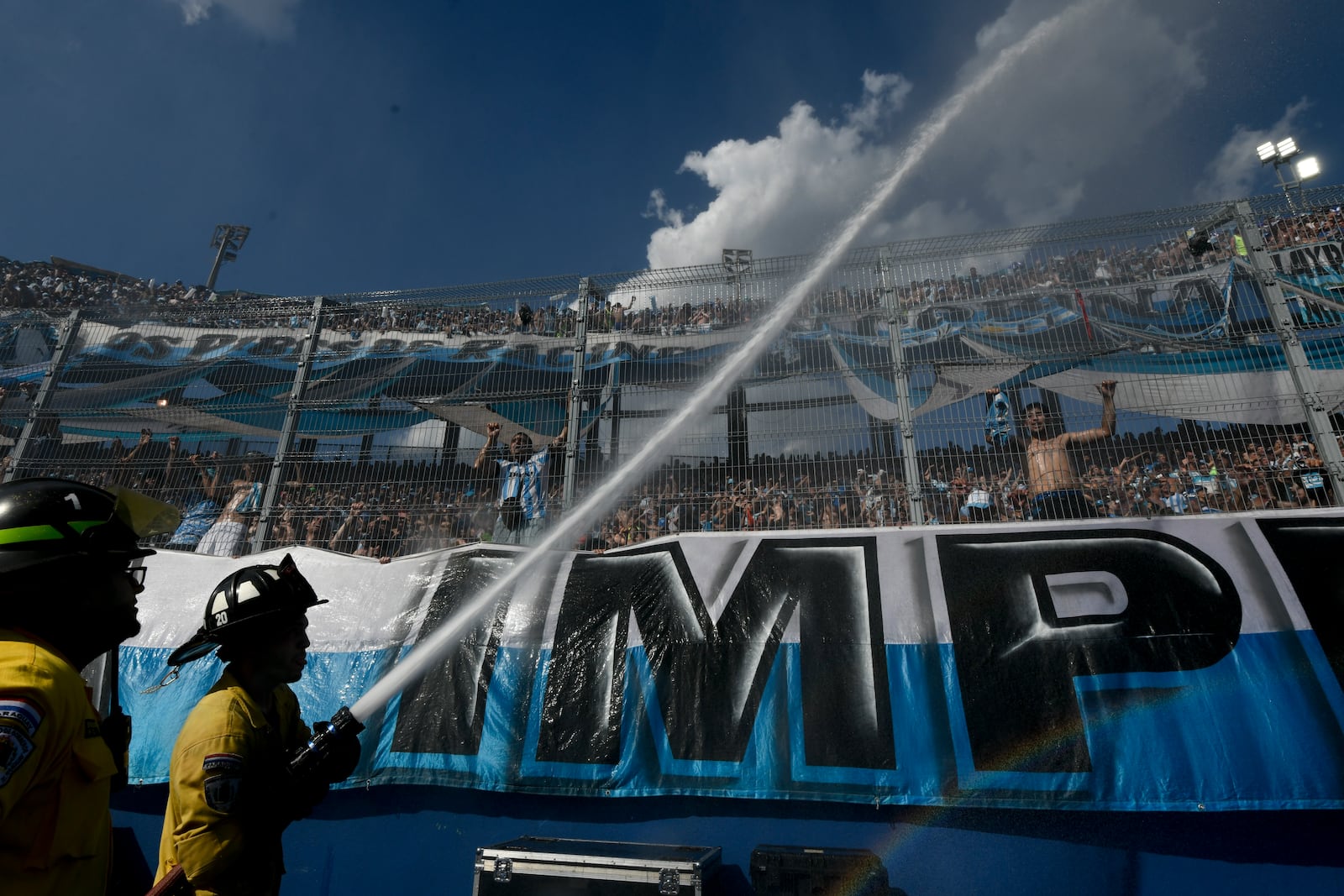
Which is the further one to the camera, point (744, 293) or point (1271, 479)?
point (744, 293)

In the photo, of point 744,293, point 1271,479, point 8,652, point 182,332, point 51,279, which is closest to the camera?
point 8,652

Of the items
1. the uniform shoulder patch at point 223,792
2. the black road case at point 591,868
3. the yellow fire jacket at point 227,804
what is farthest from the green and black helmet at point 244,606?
the black road case at point 591,868

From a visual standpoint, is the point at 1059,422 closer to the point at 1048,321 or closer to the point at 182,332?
the point at 1048,321

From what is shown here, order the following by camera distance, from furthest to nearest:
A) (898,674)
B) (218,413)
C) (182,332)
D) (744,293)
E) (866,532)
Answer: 1. (182,332)
2. (218,413)
3. (744,293)
4. (866,532)
5. (898,674)

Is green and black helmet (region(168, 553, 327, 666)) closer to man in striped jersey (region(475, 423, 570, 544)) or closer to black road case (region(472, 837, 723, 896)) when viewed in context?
black road case (region(472, 837, 723, 896))

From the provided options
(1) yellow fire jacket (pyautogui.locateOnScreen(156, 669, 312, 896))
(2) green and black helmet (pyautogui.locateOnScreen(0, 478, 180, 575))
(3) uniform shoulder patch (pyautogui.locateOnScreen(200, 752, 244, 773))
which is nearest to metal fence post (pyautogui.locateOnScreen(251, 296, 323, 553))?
(1) yellow fire jacket (pyautogui.locateOnScreen(156, 669, 312, 896))

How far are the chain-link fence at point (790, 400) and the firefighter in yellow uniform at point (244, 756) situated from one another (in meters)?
3.48

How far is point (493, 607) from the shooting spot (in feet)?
20.5

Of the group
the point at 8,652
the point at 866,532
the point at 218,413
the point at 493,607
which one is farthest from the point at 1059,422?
the point at 218,413

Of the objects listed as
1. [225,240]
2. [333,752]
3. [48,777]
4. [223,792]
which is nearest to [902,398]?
[333,752]

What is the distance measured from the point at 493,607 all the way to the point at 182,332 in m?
7.19

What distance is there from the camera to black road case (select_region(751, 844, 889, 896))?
4.09 meters

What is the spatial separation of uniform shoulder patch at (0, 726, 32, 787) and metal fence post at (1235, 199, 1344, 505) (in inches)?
334

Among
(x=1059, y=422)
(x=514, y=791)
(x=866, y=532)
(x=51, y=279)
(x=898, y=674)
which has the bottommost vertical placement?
(x=514, y=791)
